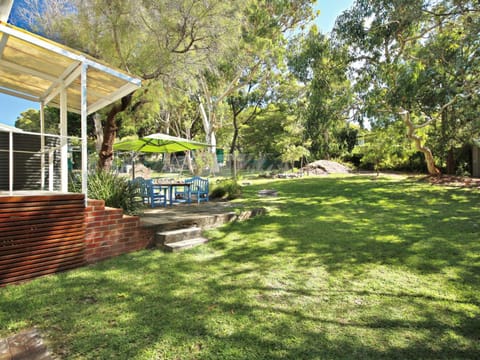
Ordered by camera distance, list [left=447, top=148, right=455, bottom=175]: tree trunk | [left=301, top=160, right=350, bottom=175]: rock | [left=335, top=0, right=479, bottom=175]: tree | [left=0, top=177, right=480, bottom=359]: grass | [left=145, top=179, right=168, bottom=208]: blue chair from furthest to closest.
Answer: [left=301, top=160, right=350, bottom=175]: rock
[left=447, top=148, right=455, bottom=175]: tree trunk
[left=335, top=0, right=479, bottom=175]: tree
[left=145, top=179, right=168, bottom=208]: blue chair
[left=0, top=177, right=480, bottom=359]: grass

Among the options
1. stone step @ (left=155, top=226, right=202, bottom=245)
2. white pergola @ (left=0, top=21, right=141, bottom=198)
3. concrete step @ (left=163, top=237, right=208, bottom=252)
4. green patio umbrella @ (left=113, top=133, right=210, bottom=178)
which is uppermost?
white pergola @ (left=0, top=21, right=141, bottom=198)

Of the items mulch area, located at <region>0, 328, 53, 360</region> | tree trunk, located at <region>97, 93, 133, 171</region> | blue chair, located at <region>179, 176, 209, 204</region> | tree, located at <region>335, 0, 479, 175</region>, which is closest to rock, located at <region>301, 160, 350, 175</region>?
tree, located at <region>335, 0, 479, 175</region>

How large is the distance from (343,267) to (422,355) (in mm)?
1800

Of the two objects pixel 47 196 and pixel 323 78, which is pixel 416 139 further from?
pixel 47 196

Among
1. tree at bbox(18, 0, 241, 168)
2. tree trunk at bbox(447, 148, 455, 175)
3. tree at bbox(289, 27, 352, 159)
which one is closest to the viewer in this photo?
tree at bbox(18, 0, 241, 168)

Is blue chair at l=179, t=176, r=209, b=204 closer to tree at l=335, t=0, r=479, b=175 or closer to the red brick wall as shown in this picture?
the red brick wall

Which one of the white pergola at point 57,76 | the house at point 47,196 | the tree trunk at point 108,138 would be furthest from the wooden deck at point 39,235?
the tree trunk at point 108,138

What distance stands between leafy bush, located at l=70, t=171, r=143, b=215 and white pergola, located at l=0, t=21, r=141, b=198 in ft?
1.91

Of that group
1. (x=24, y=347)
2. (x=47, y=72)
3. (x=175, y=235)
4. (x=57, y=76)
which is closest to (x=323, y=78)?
(x=175, y=235)

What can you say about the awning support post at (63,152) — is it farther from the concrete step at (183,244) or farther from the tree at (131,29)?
the tree at (131,29)

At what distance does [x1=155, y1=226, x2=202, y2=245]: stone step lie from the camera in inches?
191

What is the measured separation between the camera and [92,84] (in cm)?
496

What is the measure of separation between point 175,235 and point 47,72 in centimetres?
350

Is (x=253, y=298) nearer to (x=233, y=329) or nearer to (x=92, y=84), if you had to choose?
(x=233, y=329)
